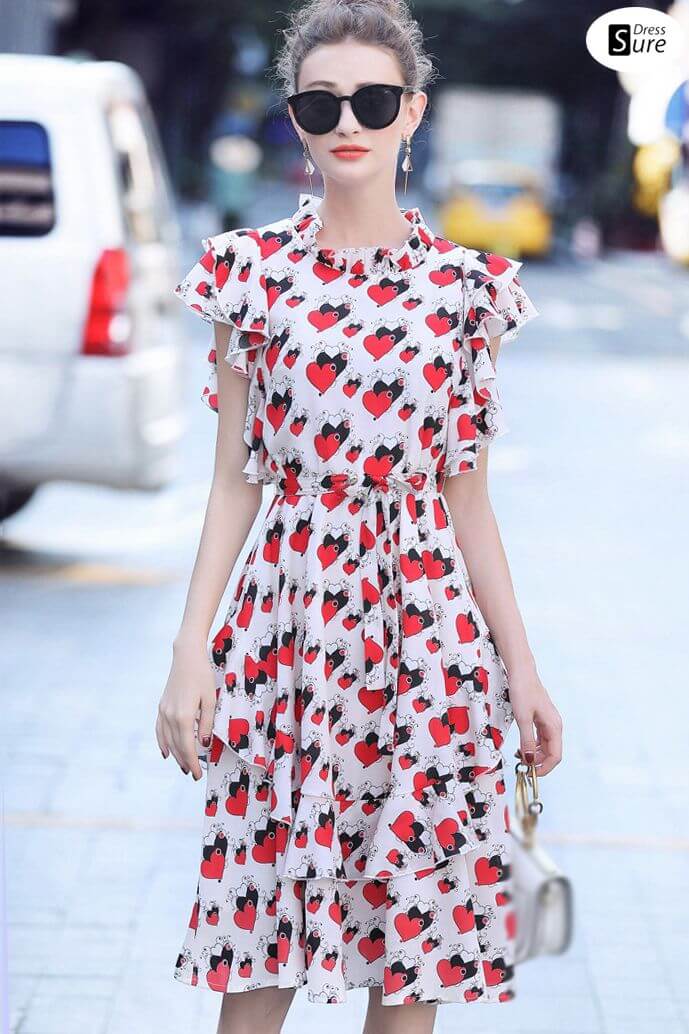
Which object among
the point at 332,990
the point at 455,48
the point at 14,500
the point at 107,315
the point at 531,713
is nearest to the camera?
the point at 332,990

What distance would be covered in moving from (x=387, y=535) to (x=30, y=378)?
4.79 m

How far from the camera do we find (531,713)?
8.34 feet

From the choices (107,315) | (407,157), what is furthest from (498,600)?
(107,315)

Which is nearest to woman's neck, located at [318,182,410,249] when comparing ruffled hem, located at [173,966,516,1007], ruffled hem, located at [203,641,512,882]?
ruffled hem, located at [203,641,512,882]

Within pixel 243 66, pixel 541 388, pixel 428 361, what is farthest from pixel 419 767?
pixel 243 66

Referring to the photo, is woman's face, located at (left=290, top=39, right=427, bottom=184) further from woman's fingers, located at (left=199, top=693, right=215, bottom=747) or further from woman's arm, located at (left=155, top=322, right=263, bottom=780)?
woman's fingers, located at (left=199, top=693, right=215, bottom=747)

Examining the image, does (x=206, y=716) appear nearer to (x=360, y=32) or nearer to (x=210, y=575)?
(x=210, y=575)

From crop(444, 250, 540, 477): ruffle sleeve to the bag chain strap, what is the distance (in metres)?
0.45

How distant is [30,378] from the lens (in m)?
7.01

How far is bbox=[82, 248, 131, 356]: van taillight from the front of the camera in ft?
22.9

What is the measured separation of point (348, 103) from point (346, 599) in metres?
0.68

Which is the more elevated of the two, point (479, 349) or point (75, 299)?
point (479, 349)

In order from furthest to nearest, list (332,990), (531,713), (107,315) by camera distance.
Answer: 1. (107,315)
2. (531,713)
3. (332,990)

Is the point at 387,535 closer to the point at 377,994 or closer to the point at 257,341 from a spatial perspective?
the point at 257,341
